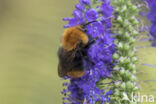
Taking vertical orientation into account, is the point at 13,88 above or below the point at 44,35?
below

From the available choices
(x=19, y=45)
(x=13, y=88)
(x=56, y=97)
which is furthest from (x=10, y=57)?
(x=56, y=97)

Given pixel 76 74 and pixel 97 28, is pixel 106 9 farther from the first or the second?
pixel 76 74

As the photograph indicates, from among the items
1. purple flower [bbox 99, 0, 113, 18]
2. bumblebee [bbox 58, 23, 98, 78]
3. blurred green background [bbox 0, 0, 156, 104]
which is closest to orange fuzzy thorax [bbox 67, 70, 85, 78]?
bumblebee [bbox 58, 23, 98, 78]

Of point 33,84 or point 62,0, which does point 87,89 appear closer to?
point 33,84

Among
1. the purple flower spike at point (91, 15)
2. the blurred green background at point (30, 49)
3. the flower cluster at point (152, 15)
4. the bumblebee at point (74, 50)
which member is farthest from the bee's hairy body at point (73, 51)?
the blurred green background at point (30, 49)

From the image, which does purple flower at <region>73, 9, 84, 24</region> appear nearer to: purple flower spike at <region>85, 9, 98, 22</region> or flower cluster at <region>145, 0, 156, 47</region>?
purple flower spike at <region>85, 9, 98, 22</region>

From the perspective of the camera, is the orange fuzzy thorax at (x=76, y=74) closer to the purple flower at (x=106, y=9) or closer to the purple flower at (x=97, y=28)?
the purple flower at (x=97, y=28)
